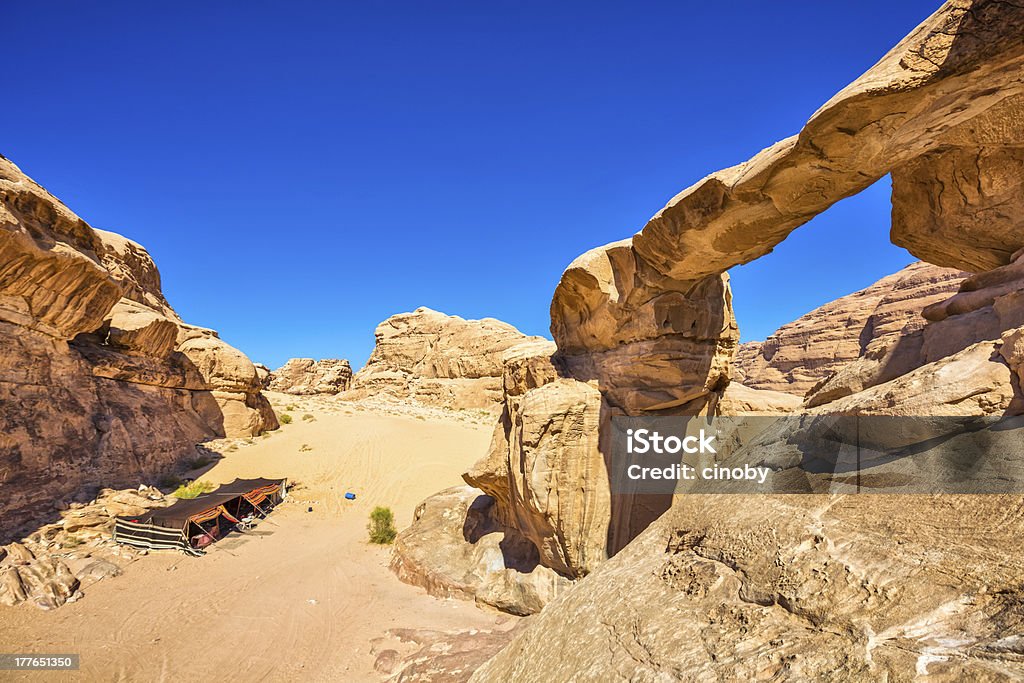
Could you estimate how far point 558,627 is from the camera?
3.30 meters

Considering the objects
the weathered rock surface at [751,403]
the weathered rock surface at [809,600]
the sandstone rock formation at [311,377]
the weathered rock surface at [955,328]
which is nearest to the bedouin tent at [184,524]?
the weathered rock surface at [809,600]

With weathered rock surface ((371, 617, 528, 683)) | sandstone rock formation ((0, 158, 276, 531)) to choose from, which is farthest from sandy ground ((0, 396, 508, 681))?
sandstone rock formation ((0, 158, 276, 531))

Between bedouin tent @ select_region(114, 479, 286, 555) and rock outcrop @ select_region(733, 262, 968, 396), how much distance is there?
28.1 metres

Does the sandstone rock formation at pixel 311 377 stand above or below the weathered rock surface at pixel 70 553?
above

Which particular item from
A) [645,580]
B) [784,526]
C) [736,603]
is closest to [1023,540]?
[784,526]

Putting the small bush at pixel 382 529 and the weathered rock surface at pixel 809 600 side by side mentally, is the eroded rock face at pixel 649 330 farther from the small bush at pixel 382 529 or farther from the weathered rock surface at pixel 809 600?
the small bush at pixel 382 529

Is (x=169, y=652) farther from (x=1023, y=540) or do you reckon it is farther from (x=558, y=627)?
(x=1023, y=540)

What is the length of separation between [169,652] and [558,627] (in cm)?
665

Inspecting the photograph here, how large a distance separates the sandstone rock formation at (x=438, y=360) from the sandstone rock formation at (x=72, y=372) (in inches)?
748

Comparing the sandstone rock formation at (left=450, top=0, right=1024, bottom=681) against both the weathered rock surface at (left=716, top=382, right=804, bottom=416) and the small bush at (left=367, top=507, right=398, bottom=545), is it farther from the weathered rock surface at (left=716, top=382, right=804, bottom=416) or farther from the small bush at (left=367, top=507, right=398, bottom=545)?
the small bush at (left=367, top=507, right=398, bottom=545)

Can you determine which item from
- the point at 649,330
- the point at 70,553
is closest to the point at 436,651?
the point at 649,330

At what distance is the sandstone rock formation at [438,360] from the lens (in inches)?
1411

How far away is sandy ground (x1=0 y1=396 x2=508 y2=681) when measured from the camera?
6.47 m

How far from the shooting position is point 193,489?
14.0 meters
